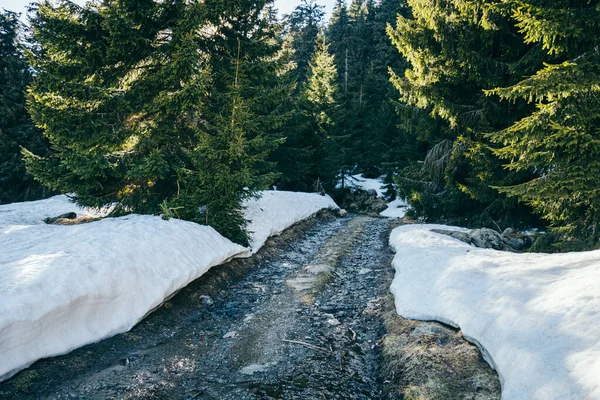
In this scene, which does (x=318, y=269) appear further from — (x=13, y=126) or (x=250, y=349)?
(x=13, y=126)

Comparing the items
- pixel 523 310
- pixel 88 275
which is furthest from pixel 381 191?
pixel 88 275

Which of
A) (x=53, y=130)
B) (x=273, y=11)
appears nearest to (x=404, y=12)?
(x=273, y=11)

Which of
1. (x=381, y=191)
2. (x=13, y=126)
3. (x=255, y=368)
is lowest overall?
(x=381, y=191)

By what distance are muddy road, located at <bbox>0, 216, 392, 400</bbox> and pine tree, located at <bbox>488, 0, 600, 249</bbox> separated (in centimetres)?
503

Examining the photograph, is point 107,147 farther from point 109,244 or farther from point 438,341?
point 438,341

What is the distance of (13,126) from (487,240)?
103ft

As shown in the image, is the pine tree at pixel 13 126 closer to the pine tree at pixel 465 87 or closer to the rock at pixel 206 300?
the rock at pixel 206 300

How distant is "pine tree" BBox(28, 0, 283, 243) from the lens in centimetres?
950

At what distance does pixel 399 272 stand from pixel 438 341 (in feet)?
11.1

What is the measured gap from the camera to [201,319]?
6.91m

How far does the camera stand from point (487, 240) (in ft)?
34.2

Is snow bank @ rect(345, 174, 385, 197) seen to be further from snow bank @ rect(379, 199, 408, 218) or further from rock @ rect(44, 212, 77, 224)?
rock @ rect(44, 212, 77, 224)

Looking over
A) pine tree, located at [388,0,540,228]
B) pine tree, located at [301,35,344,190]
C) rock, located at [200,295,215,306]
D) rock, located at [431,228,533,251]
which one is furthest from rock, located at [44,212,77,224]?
pine tree, located at [301,35,344,190]

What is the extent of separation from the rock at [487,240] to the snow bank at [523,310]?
2780mm
